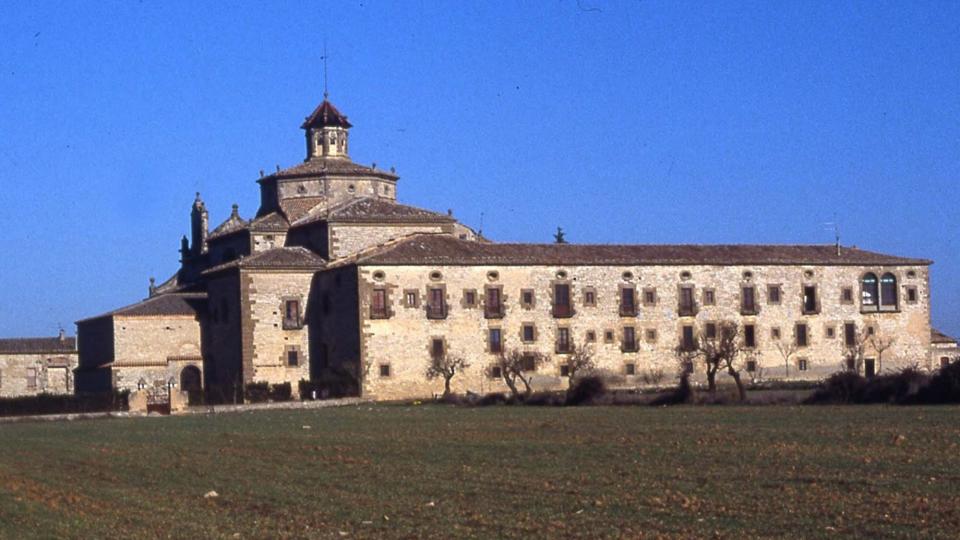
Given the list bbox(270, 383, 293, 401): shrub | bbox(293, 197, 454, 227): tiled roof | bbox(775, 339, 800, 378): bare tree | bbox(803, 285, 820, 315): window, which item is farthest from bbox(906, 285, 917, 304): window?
bbox(270, 383, 293, 401): shrub

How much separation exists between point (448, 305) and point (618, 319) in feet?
23.8

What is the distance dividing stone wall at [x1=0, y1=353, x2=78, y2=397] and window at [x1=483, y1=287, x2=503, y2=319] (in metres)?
24.7

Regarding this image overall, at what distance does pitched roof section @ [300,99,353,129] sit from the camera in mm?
72438

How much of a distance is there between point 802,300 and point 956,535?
54.9 m

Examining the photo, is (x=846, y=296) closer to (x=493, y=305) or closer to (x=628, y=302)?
(x=628, y=302)

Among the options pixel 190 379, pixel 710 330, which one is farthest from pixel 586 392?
pixel 190 379

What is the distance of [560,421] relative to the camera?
35469 millimetres

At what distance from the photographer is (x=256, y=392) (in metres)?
59.2

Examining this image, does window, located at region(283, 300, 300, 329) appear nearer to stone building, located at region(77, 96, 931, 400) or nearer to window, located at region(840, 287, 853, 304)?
stone building, located at region(77, 96, 931, 400)

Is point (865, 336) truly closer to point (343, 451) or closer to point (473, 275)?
point (473, 275)

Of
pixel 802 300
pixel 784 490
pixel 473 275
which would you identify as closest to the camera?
pixel 784 490

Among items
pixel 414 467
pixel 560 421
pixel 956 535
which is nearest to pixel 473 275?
pixel 560 421

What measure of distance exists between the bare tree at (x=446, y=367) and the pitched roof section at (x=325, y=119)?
50.9 ft

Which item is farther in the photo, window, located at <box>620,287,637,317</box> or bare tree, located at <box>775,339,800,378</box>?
bare tree, located at <box>775,339,800,378</box>
